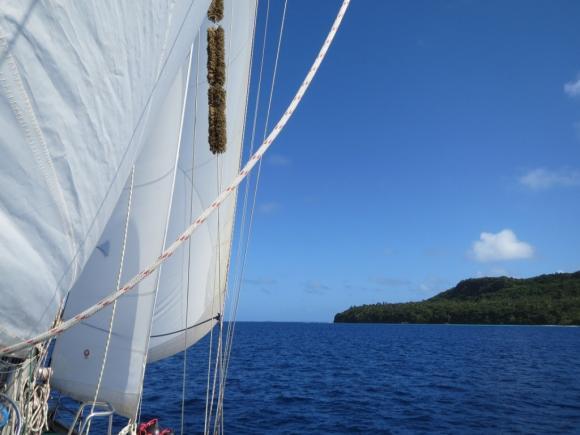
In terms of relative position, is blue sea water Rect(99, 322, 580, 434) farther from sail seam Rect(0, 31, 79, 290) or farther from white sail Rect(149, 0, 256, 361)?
sail seam Rect(0, 31, 79, 290)

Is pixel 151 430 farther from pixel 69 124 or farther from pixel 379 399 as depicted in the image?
pixel 379 399

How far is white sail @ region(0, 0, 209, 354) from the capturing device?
1648 millimetres

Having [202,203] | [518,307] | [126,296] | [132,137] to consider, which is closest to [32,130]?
[132,137]

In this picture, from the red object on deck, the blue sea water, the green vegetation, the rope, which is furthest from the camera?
the green vegetation

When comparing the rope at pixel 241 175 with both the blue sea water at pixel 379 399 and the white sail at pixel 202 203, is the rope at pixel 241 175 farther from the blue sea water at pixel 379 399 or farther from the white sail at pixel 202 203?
the blue sea water at pixel 379 399

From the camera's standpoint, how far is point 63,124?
1.82m

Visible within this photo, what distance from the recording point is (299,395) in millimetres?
21922

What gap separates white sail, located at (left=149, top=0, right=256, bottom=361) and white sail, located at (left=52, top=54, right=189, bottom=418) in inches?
45.9

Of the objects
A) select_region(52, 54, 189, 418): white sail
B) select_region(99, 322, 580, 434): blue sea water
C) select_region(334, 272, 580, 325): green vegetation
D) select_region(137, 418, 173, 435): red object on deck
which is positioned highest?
select_region(334, 272, 580, 325): green vegetation

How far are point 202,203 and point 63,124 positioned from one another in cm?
544

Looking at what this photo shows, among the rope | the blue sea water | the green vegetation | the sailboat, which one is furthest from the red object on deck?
the green vegetation

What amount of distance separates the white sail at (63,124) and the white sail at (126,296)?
2.62 m

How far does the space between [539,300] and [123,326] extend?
175 metres

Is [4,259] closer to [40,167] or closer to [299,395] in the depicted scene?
[40,167]
